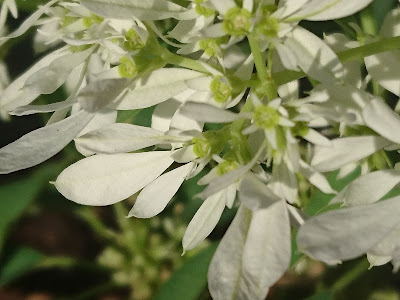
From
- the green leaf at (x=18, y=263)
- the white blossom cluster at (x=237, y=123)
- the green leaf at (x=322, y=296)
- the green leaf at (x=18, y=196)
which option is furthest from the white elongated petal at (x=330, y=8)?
the green leaf at (x=18, y=263)

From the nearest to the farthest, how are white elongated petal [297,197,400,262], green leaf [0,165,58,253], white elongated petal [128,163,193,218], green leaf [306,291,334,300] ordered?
white elongated petal [297,197,400,262] < white elongated petal [128,163,193,218] < green leaf [306,291,334,300] < green leaf [0,165,58,253]

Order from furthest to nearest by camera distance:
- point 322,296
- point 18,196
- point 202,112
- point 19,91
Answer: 1. point 18,196
2. point 322,296
3. point 19,91
4. point 202,112

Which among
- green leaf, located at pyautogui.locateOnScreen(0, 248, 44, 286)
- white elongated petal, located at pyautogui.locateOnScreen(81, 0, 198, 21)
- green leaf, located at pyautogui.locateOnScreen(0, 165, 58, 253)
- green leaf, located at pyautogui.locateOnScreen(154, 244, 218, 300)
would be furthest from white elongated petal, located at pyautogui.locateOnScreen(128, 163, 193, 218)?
green leaf, located at pyautogui.locateOnScreen(0, 248, 44, 286)

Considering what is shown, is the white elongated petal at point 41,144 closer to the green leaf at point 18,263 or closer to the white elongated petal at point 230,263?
the white elongated petal at point 230,263

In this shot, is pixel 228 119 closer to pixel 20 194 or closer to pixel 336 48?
pixel 336 48

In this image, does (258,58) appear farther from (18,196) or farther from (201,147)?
(18,196)

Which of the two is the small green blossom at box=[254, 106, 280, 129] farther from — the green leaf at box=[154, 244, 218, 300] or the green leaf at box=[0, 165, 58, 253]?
the green leaf at box=[0, 165, 58, 253]

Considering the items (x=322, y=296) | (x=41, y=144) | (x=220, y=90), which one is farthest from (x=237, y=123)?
(x=322, y=296)

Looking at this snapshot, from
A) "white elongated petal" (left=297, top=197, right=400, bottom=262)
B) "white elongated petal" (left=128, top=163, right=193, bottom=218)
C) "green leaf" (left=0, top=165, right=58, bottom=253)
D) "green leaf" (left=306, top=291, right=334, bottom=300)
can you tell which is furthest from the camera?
"green leaf" (left=0, top=165, right=58, bottom=253)
